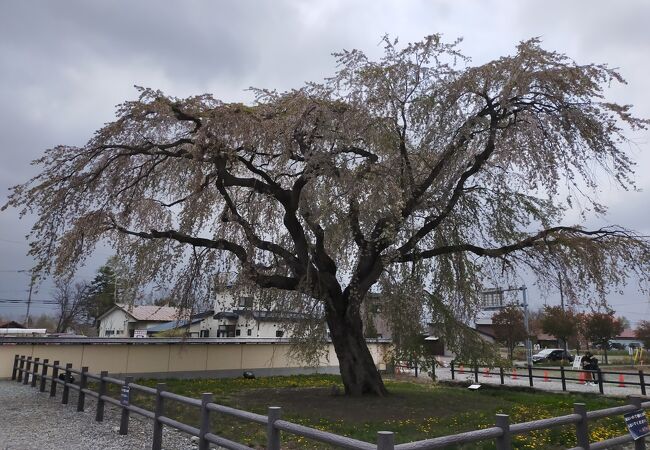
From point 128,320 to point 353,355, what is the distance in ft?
134

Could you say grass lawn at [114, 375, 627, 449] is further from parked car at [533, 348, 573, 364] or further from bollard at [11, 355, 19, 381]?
parked car at [533, 348, 573, 364]

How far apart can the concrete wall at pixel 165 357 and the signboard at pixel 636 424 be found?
15.5 metres

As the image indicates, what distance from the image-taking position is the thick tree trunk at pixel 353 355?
581 inches

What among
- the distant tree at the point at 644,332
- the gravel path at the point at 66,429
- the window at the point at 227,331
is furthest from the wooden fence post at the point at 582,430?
the distant tree at the point at 644,332

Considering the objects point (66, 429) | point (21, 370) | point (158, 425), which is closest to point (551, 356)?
point (21, 370)

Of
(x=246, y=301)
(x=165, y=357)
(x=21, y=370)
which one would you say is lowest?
(x=21, y=370)

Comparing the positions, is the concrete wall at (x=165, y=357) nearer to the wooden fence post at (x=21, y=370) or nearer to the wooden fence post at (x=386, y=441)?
the wooden fence post at (x=21, y=370)

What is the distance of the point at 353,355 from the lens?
1500 centimetres

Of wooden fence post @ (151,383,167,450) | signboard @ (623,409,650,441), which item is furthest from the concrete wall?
signboard @ (623,409,650,441)

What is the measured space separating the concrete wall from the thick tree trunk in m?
6.13

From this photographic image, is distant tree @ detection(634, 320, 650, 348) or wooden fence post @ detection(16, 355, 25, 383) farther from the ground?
distant tree @ detection(634, 320, 650, 348)

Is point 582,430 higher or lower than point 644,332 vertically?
lower

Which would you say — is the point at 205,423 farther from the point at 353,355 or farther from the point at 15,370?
the point at 15,370

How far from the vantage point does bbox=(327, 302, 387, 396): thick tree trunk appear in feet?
48.4
